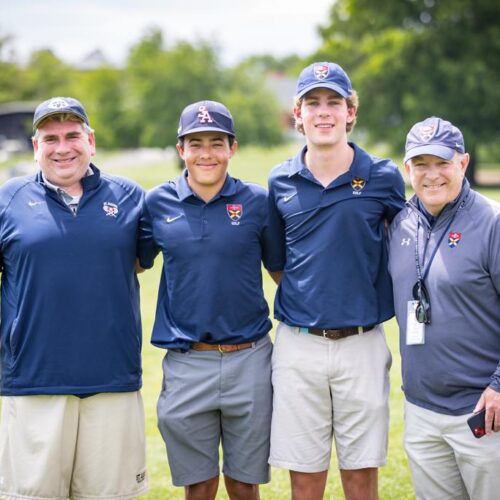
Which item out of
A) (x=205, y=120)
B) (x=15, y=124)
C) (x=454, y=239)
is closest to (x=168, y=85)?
(x=15, y=124)

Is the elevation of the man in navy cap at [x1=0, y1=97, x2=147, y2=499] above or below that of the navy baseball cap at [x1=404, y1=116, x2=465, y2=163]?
below

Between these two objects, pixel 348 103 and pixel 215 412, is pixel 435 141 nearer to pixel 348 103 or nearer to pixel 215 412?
pixel 348 103

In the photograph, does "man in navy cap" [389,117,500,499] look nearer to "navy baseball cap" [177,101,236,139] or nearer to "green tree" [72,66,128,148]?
"navy baseball cap" [177,101,236,139]

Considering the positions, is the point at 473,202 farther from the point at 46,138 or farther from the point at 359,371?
the point at 46,138

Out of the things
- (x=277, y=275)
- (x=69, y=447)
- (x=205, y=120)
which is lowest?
(x=69, y=447)

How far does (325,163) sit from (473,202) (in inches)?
33.2

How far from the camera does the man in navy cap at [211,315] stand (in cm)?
435

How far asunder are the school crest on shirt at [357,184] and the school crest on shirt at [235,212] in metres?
0.63

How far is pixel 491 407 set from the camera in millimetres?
3762

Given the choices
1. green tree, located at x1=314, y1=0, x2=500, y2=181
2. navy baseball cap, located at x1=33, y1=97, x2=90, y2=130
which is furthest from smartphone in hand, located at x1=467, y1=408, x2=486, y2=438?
green tree, located at x1=314, y1=0, x2=500, y2=181

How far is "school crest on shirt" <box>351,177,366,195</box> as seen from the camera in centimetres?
434

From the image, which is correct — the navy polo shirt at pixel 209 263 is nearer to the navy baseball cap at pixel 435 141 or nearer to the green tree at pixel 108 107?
the navy baseball cap at pixel 435 141

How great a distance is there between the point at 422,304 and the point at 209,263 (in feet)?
3.74

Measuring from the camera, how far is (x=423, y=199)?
4.04 meters
